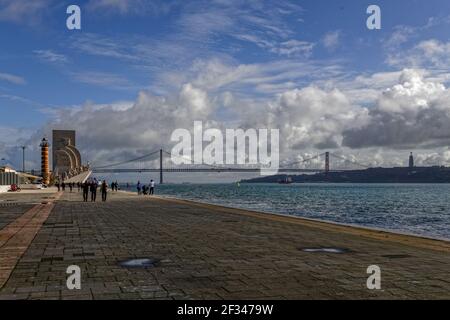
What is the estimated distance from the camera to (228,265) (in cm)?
810

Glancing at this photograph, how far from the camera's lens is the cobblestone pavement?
620 centimetres

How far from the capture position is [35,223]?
15930 mm

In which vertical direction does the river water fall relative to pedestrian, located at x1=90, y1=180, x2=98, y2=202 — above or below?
below

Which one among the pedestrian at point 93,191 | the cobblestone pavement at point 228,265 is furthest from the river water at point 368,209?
the pedestrian at point 93,191

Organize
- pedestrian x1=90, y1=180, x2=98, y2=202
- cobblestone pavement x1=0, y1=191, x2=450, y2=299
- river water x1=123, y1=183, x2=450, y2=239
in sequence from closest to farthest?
cobblestone pavement x1=0, y1=191, x2=450, y2=299, river water x1=123, y1=183, x2=450, y2=239, pedestrian x1=90, y1=180, x2=98, y2=202

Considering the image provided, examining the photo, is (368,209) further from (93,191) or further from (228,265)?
(228,265)

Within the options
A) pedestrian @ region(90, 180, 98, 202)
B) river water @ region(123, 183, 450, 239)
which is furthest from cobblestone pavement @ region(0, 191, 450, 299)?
pedestrian @ region(90, 180, 98, 202)

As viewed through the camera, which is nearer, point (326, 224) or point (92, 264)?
point (92, 264)

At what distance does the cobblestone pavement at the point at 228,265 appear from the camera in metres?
6.20

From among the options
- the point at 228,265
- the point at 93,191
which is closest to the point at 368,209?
the point at 93,191

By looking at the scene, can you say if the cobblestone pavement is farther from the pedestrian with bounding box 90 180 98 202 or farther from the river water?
the pedestrian with bounding box 90 180 98 202

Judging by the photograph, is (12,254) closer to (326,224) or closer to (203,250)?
(203,250)
